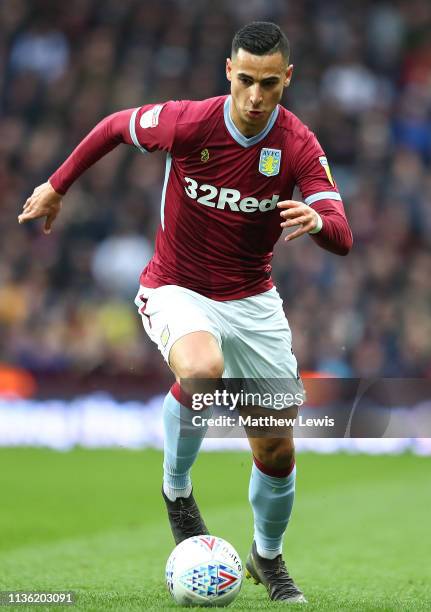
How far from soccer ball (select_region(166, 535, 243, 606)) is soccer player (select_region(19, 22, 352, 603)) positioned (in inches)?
13.7

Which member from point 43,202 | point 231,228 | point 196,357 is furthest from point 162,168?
point 196,357

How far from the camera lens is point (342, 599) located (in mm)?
5168

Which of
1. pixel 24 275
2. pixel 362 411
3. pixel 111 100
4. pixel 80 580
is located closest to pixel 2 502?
pixel 80 580

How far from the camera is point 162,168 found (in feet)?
46.6

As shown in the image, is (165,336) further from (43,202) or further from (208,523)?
(208,523)

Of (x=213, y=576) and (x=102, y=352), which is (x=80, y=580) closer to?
(x=213, y=576)

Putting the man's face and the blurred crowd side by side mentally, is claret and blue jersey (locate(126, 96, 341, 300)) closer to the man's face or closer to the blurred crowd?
the man's face

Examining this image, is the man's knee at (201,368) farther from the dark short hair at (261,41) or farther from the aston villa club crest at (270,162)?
the dark short hair at (261,41)

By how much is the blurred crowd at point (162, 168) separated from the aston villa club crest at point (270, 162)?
6601 millimetres

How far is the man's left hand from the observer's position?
4676 millimetres

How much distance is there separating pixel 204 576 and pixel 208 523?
10.1ft

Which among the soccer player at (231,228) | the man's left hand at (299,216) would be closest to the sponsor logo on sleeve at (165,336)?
the soccer player at (231,228)

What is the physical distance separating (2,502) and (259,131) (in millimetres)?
4461

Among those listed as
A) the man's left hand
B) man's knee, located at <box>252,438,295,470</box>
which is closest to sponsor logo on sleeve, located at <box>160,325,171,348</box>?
man's knee, located at <box>252,438,295,470</box>
